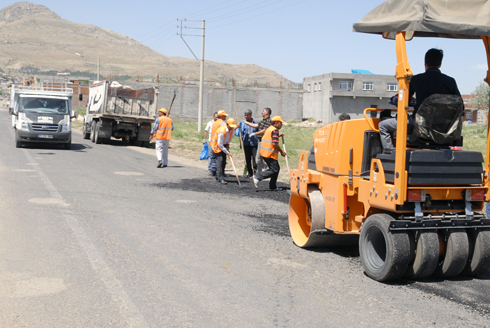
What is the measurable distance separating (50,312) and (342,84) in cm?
7078

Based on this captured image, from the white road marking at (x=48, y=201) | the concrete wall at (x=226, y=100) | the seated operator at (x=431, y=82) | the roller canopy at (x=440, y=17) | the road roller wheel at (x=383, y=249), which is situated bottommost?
the white road marking at (x=48, y=201)

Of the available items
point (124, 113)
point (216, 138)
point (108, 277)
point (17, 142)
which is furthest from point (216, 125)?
point (124, 113)

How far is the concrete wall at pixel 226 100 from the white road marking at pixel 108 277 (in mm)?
54515

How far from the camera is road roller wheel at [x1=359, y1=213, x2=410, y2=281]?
193 inches

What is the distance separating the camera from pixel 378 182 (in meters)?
5.19

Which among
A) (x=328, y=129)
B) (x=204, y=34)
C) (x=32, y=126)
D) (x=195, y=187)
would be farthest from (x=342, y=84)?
(x=328, y=129)

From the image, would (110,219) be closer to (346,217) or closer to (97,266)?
(97,266)

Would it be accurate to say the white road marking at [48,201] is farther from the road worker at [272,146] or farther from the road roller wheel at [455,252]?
the road roller wheel at [455,252]

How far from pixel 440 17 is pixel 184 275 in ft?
11.4

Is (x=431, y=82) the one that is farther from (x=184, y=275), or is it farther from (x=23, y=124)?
(x=23, y=124)

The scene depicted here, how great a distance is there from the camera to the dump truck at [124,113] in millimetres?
22469

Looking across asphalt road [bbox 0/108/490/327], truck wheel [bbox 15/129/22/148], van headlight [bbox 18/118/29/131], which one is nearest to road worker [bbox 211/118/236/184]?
asphalt road [bbox 0/108/490/327]

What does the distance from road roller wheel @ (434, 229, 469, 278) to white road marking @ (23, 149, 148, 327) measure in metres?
2.99

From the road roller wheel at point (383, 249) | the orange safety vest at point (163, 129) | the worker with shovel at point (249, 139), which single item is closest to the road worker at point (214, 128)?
the worker with shovel at point (249, 139)
